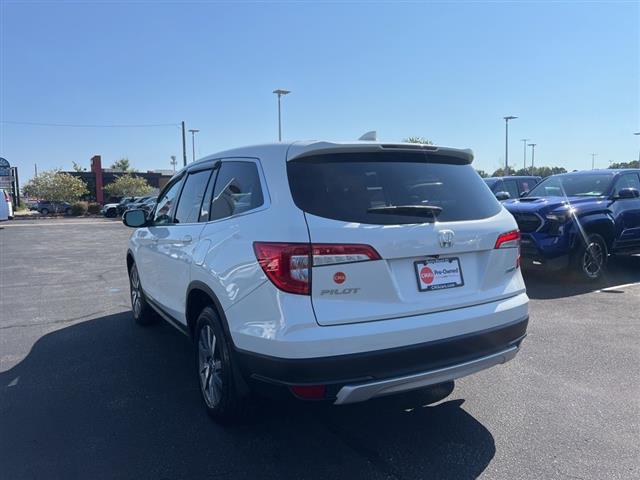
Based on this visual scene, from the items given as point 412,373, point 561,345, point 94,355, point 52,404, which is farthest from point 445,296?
point 94,355

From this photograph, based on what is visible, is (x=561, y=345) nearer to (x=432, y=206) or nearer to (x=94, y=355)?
(x=432, y=206)

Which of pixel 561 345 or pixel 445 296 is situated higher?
pixel 445 296

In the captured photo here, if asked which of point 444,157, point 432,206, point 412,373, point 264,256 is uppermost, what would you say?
point 444,157

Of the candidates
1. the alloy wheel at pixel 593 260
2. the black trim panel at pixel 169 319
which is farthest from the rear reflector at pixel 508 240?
the alloy wheel at pixel 593 260

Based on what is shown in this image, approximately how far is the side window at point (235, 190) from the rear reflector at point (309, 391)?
3.49 feet

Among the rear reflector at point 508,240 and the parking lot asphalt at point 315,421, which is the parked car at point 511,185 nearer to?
the parking lot asphalt at point 315,421

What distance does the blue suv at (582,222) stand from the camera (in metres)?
7.64

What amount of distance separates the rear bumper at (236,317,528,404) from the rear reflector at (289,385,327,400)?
0.02 metres

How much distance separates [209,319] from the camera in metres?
3.36

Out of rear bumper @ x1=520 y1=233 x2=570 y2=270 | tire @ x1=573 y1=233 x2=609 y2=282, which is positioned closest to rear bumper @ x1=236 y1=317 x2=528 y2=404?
rear bumper @ x1=520 y1=233 x2=570 y2=270

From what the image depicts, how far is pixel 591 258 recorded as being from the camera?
7918 mm

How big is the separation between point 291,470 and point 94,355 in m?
2.91

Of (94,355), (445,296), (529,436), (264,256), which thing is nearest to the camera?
(264,256)

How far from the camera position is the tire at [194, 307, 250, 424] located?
318 cm
